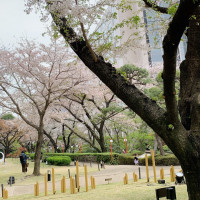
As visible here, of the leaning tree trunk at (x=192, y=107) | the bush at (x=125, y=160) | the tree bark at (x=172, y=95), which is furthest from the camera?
the bush at (x=125, y=160)

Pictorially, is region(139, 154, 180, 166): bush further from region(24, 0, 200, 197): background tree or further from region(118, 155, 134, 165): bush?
region(24, 0, 200, 197): background tree

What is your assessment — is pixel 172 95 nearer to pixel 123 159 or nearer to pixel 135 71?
pixel 135 71

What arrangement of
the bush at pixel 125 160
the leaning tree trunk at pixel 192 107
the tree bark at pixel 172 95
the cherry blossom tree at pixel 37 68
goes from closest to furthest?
1. the tree bark at pixel 172 95
2. the leaning tree trunk at pixel 192 107
3. the cherry blossom tree at pixel 37 68
4. the bush at pixel 125 160

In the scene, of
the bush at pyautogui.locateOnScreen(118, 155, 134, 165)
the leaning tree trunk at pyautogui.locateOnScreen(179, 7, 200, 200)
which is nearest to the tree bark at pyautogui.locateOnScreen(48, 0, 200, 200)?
the leaning tree trunk at pyautogui.locateOnScreen(179, 7, 200, 200)

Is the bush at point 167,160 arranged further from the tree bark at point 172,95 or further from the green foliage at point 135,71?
the tree bark at point 172,95

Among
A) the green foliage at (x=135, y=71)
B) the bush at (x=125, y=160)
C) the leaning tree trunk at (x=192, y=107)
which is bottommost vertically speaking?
the bush at (x=125, y=160)

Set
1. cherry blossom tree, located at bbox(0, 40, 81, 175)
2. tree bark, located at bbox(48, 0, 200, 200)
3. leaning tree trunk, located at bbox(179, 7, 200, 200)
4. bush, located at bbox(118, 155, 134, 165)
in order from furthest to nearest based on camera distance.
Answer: bush, located at bbox(118, 155, 134, 165), cherry blossom tree, located at bbox(0, 40, 81, 175), leaning tree trunk, located at bbox(179, 7, 200, 200), tree bark, located at bbox(48, 0, 200, 200)

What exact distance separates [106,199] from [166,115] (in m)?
3.08

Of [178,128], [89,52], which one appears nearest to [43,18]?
[89,52]

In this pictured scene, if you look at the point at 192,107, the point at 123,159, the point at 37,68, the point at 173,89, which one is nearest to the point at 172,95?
the point at 173,89

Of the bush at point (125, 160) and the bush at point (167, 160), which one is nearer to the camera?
the bush at point (167, 160)

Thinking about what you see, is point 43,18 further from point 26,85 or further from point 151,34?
point 26,85

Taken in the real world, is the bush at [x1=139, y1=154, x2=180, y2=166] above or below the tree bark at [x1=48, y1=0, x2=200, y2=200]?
below

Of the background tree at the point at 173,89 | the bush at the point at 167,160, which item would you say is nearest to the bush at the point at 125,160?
the bush at the point at 167,160
